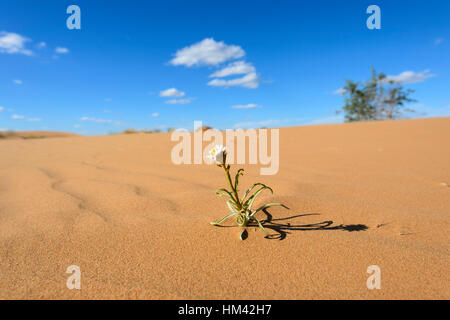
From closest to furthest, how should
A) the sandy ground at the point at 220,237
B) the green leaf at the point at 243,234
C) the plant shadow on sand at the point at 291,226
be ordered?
the sandy ground at the point at 220,237 < the green leaf at the point at 243,234 < the plant shadow on sand at the point at 291,226

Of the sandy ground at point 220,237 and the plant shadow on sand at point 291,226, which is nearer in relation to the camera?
the sandy ground at point 220,237

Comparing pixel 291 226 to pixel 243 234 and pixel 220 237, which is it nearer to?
pixel 243 234

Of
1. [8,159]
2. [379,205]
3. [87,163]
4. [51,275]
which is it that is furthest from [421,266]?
[8,159]

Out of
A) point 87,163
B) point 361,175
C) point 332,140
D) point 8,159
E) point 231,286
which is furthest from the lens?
point 332,140

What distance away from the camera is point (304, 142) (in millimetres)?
5113

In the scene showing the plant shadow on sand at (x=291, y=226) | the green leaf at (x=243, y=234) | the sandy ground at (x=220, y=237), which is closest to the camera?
the sandy ground at (x=220, y=237)

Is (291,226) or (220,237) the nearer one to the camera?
(220,237)

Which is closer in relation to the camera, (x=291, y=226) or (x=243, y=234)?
(x=243, y=234)

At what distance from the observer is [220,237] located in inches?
54.6

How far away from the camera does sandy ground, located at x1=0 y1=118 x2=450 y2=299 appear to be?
1030mm

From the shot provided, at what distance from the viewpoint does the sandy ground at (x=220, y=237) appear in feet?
3.38

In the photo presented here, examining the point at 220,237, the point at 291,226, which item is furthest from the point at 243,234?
the point at 291,226

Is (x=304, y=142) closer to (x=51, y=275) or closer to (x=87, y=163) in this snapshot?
(x=87, y=163)

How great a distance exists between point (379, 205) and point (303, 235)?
2.64ft
